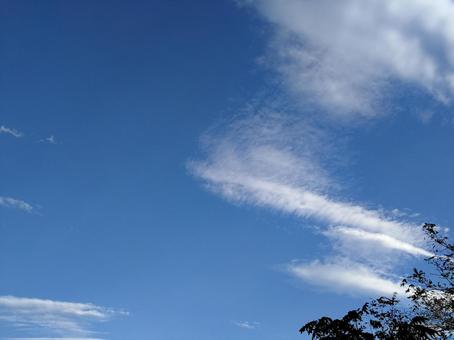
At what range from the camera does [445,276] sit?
2898 cm

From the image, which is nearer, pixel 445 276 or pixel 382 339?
pixel 382 339

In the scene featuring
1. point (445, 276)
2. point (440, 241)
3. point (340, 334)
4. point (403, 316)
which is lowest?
point (340, 334)

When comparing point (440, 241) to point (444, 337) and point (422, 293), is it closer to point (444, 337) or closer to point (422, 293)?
point (422, 293)

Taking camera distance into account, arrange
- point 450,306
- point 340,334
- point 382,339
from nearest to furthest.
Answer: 1. point 340,334
2. point 382,339
3. point 450,306

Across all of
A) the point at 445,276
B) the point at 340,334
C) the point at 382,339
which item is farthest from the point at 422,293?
→ the point at 340,334

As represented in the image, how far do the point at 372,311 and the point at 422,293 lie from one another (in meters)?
3.36

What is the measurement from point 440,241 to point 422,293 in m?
3.32

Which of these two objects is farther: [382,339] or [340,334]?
[382,339]

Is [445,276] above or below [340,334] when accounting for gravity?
above

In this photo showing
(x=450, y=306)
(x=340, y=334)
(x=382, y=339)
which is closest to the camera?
(x=340, y=334)

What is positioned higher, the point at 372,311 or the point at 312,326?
the point at 372,311

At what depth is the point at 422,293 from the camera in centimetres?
2961

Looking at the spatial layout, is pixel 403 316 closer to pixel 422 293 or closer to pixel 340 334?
pixel 422 293

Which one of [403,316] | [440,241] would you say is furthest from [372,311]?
[440,241]
